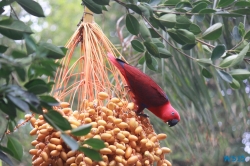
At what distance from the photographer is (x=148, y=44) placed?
44.7 inches

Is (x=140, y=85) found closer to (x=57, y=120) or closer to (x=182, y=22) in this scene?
(x=182, y=22)

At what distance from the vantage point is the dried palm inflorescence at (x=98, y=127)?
3.53 feet

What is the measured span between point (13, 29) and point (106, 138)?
38 cm

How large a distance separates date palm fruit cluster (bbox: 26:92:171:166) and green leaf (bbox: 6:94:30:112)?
0.35 m

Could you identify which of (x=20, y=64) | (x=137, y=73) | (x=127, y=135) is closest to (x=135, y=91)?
(x=137, y=73)

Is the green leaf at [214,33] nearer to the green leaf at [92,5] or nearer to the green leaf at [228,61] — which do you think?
the green leaf at [228,61]

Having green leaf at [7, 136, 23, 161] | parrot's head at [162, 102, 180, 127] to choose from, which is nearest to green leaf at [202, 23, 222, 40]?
parrot's head at [162, 102, 180, 127]

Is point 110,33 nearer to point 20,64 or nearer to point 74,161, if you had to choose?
point 74,161

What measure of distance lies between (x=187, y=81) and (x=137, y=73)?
682 millimetres

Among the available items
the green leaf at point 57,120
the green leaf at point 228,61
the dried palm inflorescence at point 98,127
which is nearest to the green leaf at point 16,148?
the dried palm inflorescence at point 98,127

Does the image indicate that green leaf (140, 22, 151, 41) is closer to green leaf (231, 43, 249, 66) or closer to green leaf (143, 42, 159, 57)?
green leaf (143, 42, 159, 57)

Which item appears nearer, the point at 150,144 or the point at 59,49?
the point at 59,49

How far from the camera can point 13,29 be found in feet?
2.82

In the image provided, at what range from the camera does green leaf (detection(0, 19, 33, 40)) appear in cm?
85
